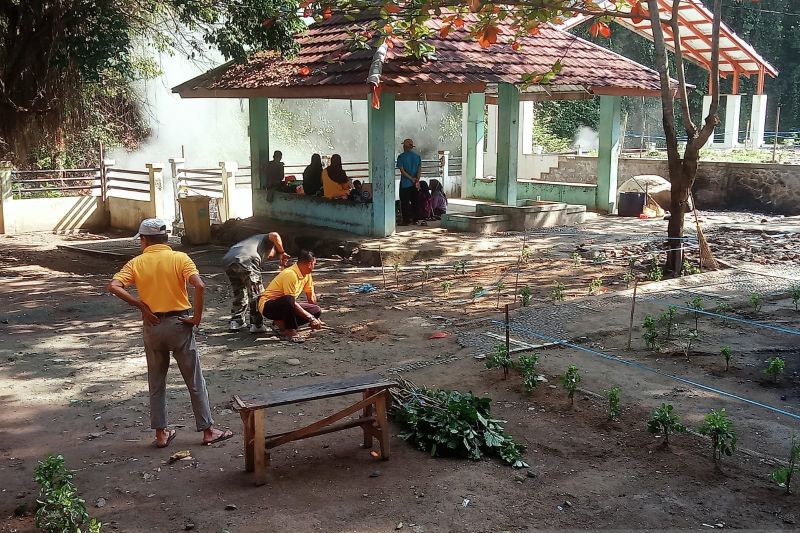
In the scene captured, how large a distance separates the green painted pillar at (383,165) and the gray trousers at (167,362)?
26.3ft

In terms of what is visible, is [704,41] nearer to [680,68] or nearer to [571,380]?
[680,68]

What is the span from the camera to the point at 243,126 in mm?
29578

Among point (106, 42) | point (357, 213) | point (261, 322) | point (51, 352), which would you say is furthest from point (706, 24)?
point (51, 352)

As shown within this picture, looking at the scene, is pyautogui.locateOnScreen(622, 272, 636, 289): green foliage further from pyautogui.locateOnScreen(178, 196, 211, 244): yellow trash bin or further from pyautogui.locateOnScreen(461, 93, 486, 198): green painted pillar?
pyautogui.locateOnScreen(461, 93, 486, 198): green painted pillar

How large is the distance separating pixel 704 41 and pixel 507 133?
13502 mm

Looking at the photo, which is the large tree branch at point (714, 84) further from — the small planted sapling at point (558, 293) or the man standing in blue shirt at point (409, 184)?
the man standing in blue shirt at point (409, 184)

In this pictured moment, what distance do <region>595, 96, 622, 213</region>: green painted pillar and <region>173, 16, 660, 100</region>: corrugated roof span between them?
78 cm

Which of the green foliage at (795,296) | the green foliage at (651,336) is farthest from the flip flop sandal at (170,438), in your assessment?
the green foliage at (795,296)

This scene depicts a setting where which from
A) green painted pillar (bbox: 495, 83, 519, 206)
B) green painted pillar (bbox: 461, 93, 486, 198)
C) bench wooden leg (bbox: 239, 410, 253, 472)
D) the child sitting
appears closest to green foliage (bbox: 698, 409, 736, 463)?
bench wooden leg (bbox: 239, 410, 253, 472)

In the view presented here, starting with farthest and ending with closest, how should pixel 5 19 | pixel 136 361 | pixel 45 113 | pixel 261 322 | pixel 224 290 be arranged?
pixel 45 113 → pixel 5 19 → pixel 224 290 → pixel 261 322 → pixel 136 361

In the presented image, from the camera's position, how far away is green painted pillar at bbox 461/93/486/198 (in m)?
18.9

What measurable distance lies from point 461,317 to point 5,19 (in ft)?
28.0

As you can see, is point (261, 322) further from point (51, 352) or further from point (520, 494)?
point (520, 494)

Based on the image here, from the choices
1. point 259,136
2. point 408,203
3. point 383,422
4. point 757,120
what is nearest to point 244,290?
point 383,422
